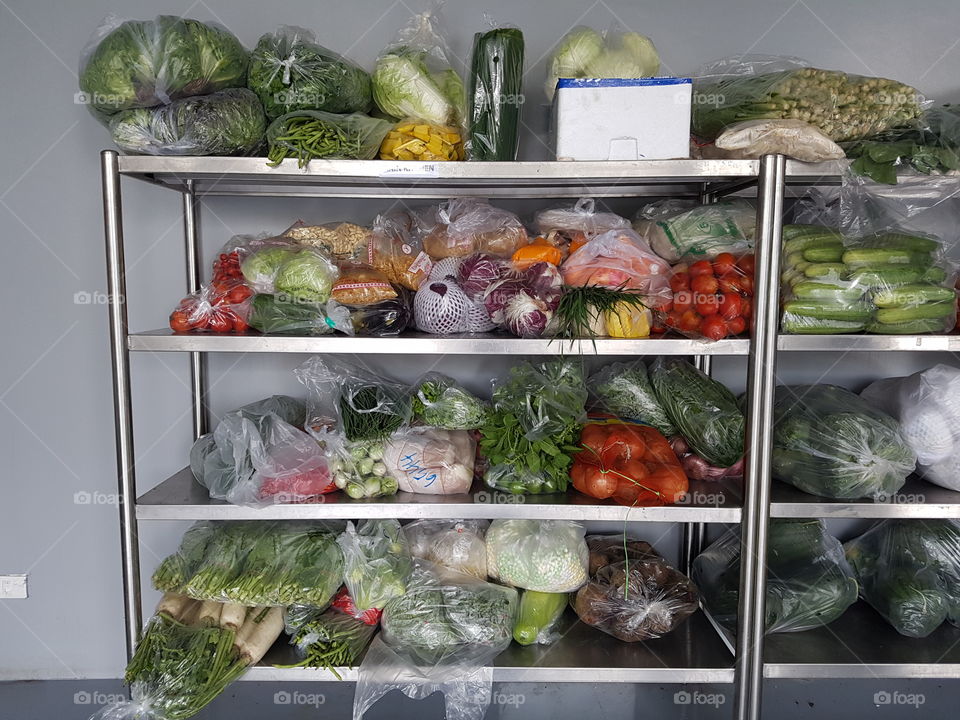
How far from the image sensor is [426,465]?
1.84 meters

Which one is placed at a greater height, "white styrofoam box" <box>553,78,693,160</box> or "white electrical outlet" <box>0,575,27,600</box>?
"white styrofoam box" <box>553,78,693,160</box>

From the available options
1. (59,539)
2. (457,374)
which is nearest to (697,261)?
(457,374)

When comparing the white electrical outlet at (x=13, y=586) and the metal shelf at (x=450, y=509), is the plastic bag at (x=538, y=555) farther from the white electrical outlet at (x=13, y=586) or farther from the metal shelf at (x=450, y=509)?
the white electrical outlet at (x=13, y=586)

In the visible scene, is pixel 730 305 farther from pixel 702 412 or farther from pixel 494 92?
pixel 494 92

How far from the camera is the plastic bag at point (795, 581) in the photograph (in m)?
1.94

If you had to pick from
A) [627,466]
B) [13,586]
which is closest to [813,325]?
[627,466]

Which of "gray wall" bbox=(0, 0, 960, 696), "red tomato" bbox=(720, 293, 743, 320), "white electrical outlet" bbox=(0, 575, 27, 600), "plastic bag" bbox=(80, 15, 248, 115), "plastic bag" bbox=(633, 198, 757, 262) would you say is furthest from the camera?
"white electrical outlet" bbox=(0, 575, 27, 600)

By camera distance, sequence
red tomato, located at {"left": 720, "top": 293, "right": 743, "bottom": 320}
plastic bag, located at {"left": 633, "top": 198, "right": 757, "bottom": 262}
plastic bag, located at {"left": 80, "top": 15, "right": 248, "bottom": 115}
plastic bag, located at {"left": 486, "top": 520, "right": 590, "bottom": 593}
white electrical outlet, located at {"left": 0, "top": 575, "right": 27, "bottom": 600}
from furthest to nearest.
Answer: white electrical outlet, located at {"left": 0, "top": 575, "right": 27, "bottom": 600} → plastic bag, located at {"left": 486, "top": 520, "right": 590, "bottom": 593} → plastic bag, located at {"left": 633, "top": 198, "right": 757, "bottom": 262} → red tomato, located at {"left": 720, "top": 293, "right": 743, "bottom": 320} → plastic bag, located at {"left": 80, "top": 15, "right": 248, "bottom": 115}

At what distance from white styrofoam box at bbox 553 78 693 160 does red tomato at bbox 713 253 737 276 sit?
30 cm

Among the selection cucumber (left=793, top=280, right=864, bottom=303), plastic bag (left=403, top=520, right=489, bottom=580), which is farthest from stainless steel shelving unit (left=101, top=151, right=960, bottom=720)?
plastic bag (left=403, top=520, right=489, bottom=580)

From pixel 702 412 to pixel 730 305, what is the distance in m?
0.34

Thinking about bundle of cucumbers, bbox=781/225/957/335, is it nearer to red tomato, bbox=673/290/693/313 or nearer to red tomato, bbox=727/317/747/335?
red tomato, bbox=727/317/747/335

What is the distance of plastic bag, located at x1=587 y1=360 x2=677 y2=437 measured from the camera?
1.99 meters

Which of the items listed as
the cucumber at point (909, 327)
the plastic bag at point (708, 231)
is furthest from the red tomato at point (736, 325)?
the cucumber at point (909, 327)
